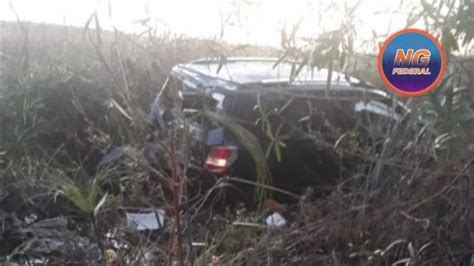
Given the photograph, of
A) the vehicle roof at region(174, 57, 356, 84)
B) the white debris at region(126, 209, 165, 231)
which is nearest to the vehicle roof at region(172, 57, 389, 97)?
the vehicle roof at region(174, 57, 356, 84)

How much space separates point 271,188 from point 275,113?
36 centimetres

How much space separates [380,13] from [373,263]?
3.54 ft

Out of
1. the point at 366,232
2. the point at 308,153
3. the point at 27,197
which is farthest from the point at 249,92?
the point at 27,197

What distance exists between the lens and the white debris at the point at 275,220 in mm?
3187

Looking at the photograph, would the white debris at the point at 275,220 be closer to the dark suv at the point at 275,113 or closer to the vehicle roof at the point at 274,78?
the dark suv at the point at 275,113

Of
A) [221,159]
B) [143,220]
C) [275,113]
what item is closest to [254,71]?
[221,159]

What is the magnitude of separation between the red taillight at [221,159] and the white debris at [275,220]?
2.97ft

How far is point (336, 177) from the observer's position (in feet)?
12.5

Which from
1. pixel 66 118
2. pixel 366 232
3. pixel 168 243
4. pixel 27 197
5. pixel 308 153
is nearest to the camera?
pixel 168 243

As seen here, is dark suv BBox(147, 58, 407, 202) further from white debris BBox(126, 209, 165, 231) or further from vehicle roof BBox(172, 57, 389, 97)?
white debris BBox(126, 209, 165, 231)

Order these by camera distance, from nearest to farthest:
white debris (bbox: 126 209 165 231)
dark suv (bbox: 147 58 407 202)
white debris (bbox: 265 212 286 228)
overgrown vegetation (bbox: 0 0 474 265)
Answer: overgrown vegetation (bbox: 0 0 474 265) < dark suv (bbox: 147 58 407 202) < white debris (bbox: 126 209 165 231) < white debris (bbox: 265 212 286 228)

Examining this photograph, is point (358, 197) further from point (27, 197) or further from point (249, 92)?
point (27, 197)

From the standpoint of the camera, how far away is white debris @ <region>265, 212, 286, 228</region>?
3.19m

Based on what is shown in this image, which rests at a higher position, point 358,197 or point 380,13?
point 380,13
